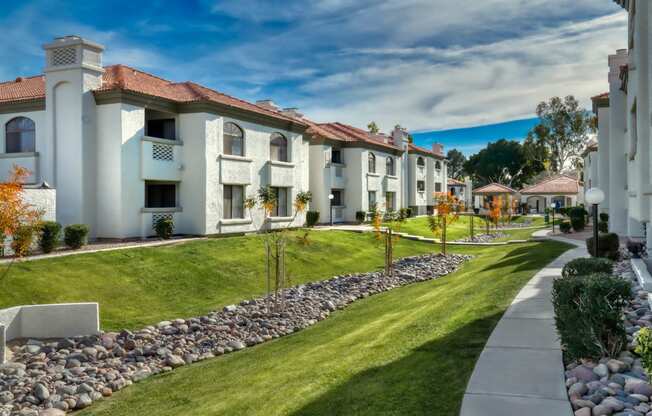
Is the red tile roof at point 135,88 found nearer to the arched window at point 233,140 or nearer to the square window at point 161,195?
the arched window at point 233,140

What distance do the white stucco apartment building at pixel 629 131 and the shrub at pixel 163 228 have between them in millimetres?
18420

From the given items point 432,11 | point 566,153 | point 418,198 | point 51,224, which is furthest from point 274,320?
point 566,153

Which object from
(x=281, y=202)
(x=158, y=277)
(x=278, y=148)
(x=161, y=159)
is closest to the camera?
(x=158, y=277)

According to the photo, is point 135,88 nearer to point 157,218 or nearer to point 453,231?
point 157,218

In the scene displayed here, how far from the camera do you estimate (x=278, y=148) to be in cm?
3212

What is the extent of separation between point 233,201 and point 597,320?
23.2 m

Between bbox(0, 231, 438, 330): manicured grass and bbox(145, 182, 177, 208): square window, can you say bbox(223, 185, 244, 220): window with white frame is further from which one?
bbox(0, 231, 438, 330): manicured grass

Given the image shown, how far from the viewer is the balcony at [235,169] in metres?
26.9

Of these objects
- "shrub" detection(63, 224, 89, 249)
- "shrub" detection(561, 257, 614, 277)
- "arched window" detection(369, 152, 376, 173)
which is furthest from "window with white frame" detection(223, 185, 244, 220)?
"shrub" detection(561, 257, 614, 277)

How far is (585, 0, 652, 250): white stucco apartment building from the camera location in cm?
1291

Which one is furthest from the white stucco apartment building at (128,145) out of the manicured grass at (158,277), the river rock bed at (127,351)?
the river rock bed at (127,351)

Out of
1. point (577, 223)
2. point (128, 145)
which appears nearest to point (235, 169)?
point (128, 145)

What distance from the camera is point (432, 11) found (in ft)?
56.3

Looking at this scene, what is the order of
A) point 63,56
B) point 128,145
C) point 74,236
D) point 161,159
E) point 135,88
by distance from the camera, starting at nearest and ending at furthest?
1. point 74,236
2. point 63,56
3. point 128,145
4. point 135,88
5. point 161,159
